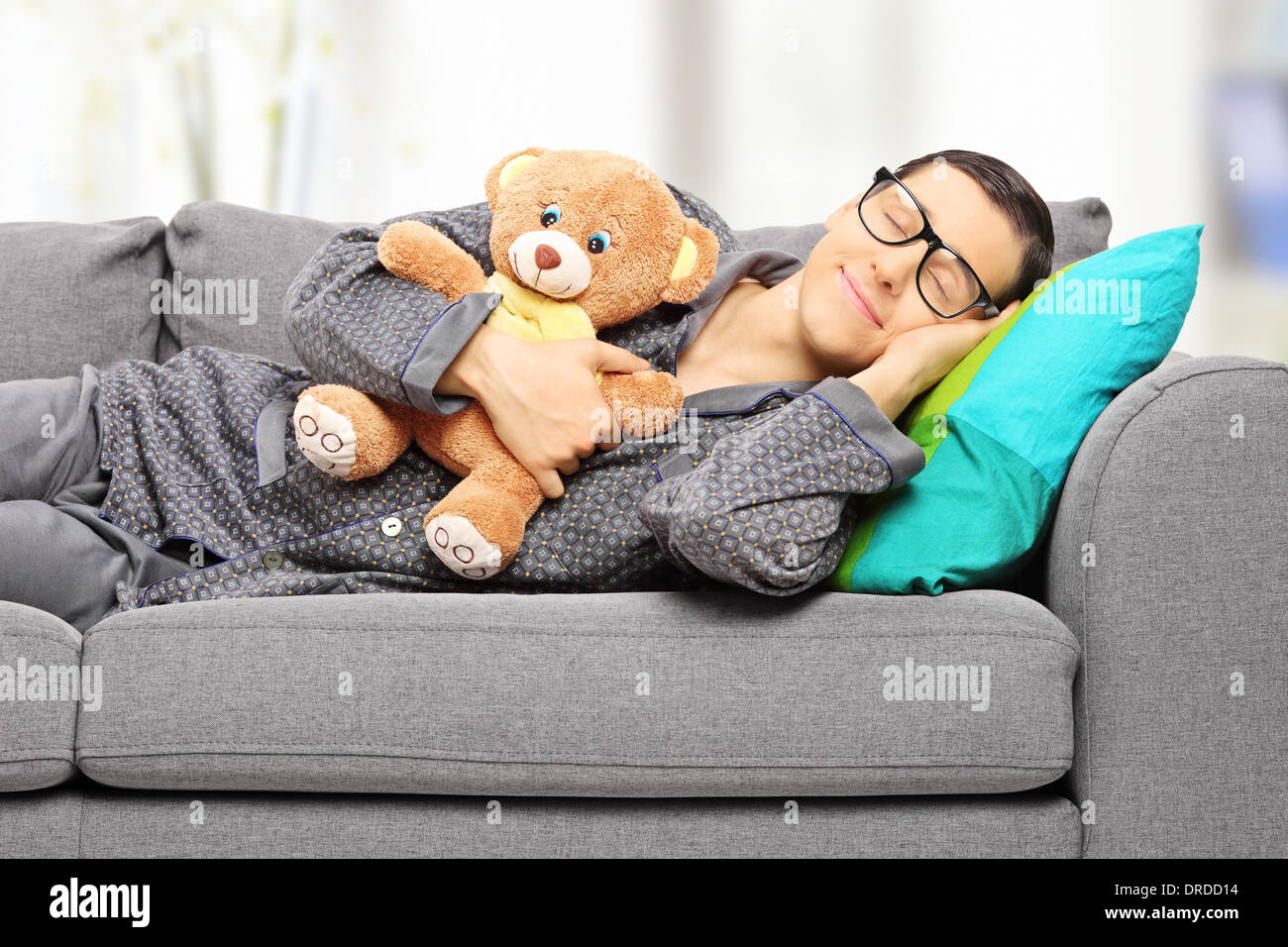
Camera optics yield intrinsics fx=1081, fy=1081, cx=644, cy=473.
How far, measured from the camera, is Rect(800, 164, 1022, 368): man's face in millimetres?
1218

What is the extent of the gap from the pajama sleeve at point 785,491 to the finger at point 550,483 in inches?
4.8

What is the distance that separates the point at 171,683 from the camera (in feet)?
3.35

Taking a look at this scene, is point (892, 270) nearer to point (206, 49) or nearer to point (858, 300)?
point (858, 300)

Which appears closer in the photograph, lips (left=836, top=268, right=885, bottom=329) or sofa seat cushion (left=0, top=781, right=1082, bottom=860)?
sofa seat cushion (left=0, top=781, right=1082, bottom=860)

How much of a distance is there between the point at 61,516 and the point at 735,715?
82 cm

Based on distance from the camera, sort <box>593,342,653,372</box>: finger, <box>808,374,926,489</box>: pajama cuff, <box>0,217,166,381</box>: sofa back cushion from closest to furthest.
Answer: <box>808,374,926,489</box>: pajama cuff
<box>593,342,653,372</box>: finger
<box>0,217,166,381</box>: sofa back cushion

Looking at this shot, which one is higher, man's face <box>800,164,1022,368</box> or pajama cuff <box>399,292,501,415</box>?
man's face <box>800,164,1022,368</box>

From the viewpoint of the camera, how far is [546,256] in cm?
115

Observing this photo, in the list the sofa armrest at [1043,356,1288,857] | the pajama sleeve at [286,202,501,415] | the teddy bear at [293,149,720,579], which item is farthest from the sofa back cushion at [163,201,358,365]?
the sofa armrest at [1043,356,1288,857]

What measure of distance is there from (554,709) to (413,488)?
1.24ft

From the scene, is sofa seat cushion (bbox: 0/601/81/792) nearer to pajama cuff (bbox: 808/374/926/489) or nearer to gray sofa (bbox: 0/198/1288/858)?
gray sofa (bbox: 0/198/1288/858)

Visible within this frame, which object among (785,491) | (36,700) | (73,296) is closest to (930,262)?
(785,491)

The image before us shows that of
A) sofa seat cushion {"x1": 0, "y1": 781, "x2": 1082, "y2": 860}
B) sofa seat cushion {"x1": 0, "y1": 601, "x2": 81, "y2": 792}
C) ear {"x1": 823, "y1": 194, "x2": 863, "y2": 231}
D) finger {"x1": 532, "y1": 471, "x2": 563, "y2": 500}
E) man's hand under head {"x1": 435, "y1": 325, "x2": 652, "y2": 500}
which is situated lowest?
sofa seat cushion {"x1": 0, "y1": 781, "x2": 1082, "y2": 860}

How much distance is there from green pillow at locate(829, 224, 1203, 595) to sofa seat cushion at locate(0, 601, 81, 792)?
77 cm
